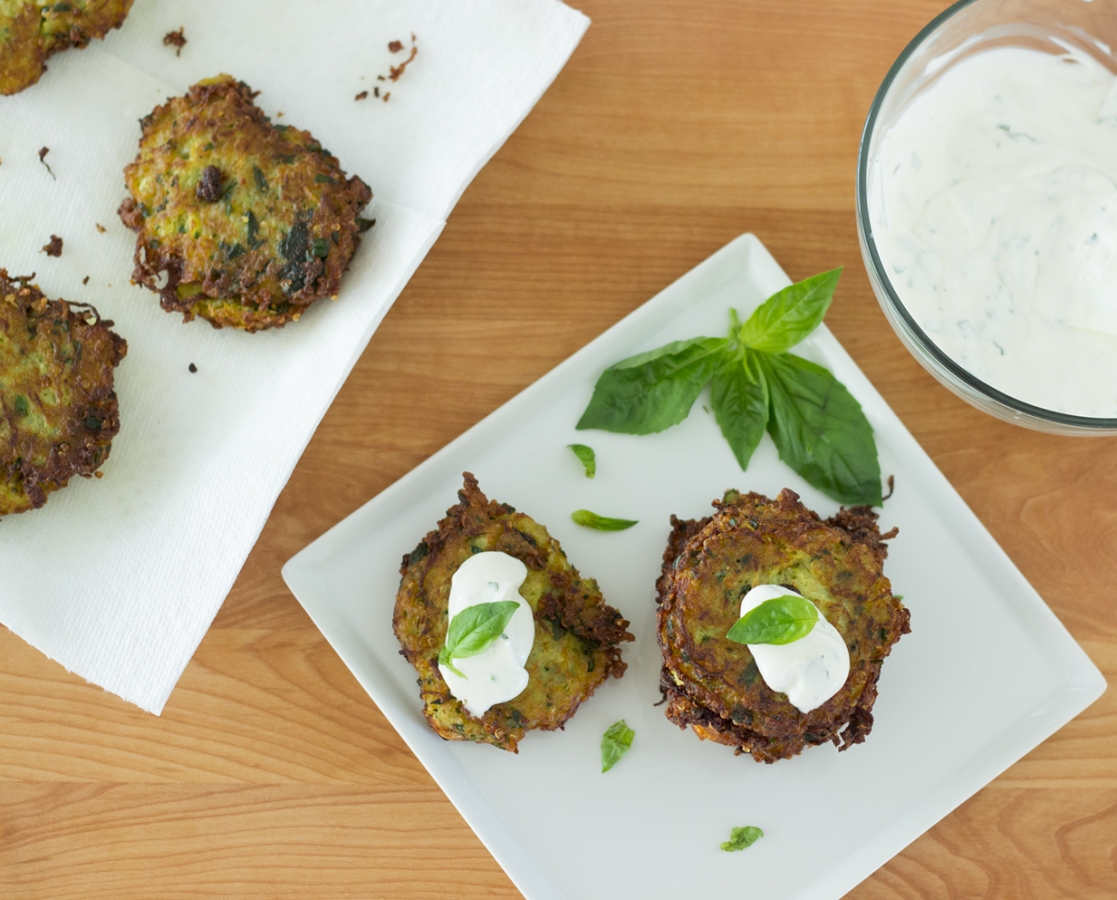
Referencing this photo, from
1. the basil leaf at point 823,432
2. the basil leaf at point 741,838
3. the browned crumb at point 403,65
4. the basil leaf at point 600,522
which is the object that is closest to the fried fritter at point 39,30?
the browned crumb at point 403,65

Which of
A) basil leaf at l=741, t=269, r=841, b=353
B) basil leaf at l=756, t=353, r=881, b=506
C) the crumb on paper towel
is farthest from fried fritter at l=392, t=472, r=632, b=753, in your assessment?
the crumb on paper towel

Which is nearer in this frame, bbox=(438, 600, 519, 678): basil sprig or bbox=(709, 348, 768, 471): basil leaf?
bbox=(438, 600, 519, 678): basil sprig

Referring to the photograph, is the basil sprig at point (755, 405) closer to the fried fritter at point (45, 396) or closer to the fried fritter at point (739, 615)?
the fried fritter at point (739, 615)

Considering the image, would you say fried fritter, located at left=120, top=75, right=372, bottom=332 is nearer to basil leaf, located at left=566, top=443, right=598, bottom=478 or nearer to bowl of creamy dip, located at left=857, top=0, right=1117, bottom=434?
basil leaf, located at left=566, top=443, right=598, bottom=478

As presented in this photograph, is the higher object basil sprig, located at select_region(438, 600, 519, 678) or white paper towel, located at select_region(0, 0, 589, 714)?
A: white paper towel, located at select_region(0, 0, 589, 714)

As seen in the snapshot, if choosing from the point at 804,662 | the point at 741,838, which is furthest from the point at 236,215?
the point at 741,838

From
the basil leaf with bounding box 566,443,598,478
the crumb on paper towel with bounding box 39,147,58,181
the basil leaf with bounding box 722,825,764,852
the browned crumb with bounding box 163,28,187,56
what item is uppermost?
the browned crumb with bounding box 163,28,187,56

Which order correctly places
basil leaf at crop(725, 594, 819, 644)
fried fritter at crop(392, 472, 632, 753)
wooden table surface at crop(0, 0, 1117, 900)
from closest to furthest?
basil leaf at crop(725, 594, 819, 644) < fried fritter at crop(392, 472, 632, 753) < wooden table surface at crop(0, 0, 1117, 900)

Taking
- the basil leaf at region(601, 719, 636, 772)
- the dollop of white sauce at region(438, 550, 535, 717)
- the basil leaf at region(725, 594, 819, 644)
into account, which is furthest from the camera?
the basil leaf at region(601, 719, 636, 772)
